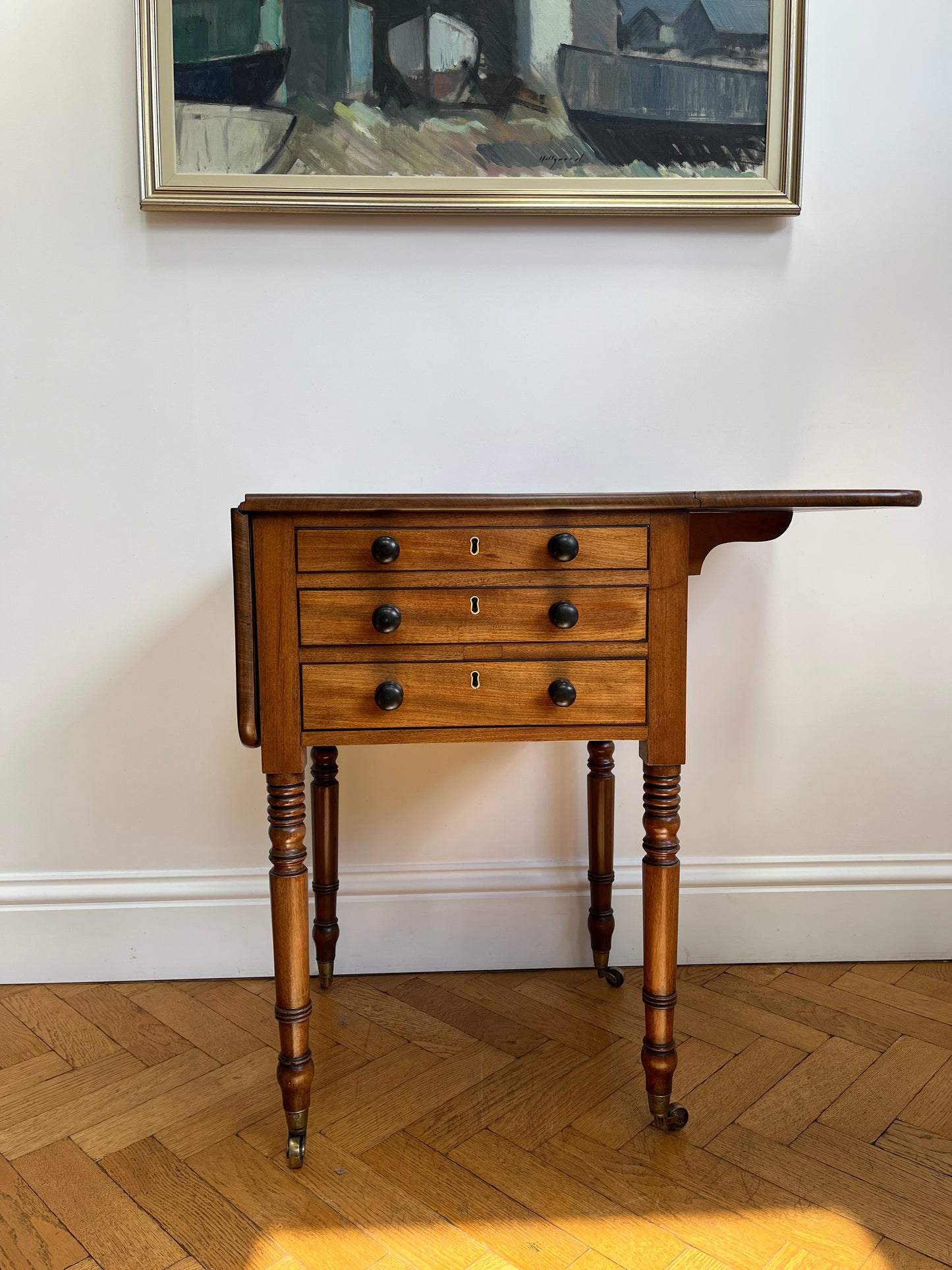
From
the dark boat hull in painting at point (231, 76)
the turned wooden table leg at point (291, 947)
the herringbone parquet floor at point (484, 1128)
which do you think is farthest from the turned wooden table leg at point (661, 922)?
the dark boat hull in painting at point (231, 76)

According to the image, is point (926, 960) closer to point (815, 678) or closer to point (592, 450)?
point (815, 678)

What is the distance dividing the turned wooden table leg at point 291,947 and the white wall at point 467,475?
1.77 ft

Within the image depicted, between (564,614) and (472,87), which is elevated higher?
(472,87)

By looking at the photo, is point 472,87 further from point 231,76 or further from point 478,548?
point 478,548

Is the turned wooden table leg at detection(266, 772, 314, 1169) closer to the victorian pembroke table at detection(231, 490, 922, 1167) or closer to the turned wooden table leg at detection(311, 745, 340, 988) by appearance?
the victorian pembroke table at detection(231, 490, 922, 1167)

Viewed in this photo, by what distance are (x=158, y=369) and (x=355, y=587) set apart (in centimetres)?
80

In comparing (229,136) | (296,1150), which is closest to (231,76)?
(229,136)

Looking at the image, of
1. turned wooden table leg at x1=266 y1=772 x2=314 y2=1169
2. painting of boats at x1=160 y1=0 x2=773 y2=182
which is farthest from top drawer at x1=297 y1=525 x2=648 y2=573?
painting of boats at x1=160 y1=0 x2=773 y2=182

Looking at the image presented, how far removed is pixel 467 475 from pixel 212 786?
80 centimetres

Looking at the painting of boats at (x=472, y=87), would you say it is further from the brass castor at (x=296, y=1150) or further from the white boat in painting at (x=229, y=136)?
the brass castor at (x=296, y=1150)

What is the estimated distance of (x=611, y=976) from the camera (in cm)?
173

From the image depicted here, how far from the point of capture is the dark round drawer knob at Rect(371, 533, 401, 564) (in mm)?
1176

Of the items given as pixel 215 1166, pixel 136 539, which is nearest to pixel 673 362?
pixel 136 539

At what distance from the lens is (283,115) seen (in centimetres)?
166
